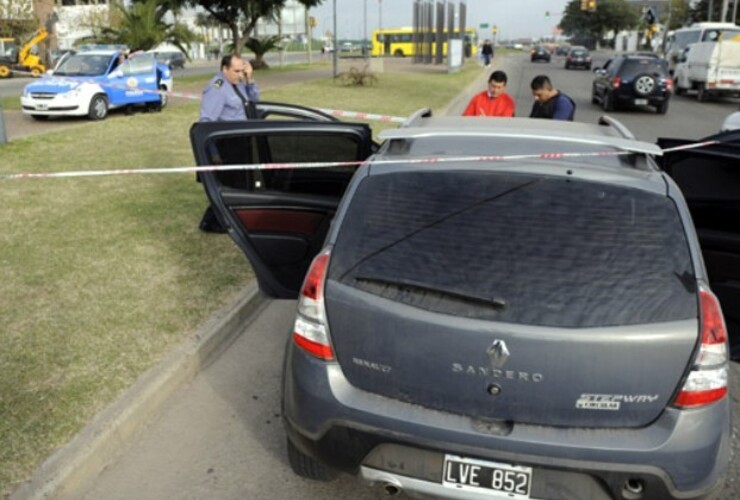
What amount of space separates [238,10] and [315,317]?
3333 cm

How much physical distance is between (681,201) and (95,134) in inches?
495

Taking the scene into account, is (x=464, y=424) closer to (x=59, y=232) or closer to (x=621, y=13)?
(x=59, y=232)

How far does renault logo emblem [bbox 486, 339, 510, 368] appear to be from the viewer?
85.5 inches

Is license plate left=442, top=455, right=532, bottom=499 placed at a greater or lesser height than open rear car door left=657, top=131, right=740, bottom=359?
lesser

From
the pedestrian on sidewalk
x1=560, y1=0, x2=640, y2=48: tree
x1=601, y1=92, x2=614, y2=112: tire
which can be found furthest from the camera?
x1=560, y1=0, x2=640, y2=48: tree

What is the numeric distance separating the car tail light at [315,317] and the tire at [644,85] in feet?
58.3

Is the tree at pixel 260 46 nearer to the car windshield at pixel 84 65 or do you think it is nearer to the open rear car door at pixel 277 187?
the car windshield at pixel 84 65

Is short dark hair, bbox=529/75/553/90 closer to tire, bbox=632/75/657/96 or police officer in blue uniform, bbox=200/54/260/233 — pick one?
police officer in blue uniform, bbox=200/54/260/233

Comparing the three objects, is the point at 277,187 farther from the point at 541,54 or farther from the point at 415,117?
the point at 541,54

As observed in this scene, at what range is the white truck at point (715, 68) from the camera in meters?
20.6

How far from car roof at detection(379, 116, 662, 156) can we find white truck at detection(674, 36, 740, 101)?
20497 mm

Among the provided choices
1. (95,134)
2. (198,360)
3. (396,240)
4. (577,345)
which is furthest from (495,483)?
(95,134)

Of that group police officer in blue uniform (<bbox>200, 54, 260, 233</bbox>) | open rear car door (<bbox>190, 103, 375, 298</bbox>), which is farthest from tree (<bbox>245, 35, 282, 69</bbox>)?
open rear car door (<bbox>190, 103, 375, 298</bbox>)

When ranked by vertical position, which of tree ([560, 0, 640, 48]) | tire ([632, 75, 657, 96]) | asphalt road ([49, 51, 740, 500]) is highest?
tree ([560, 0, 640, 48])
